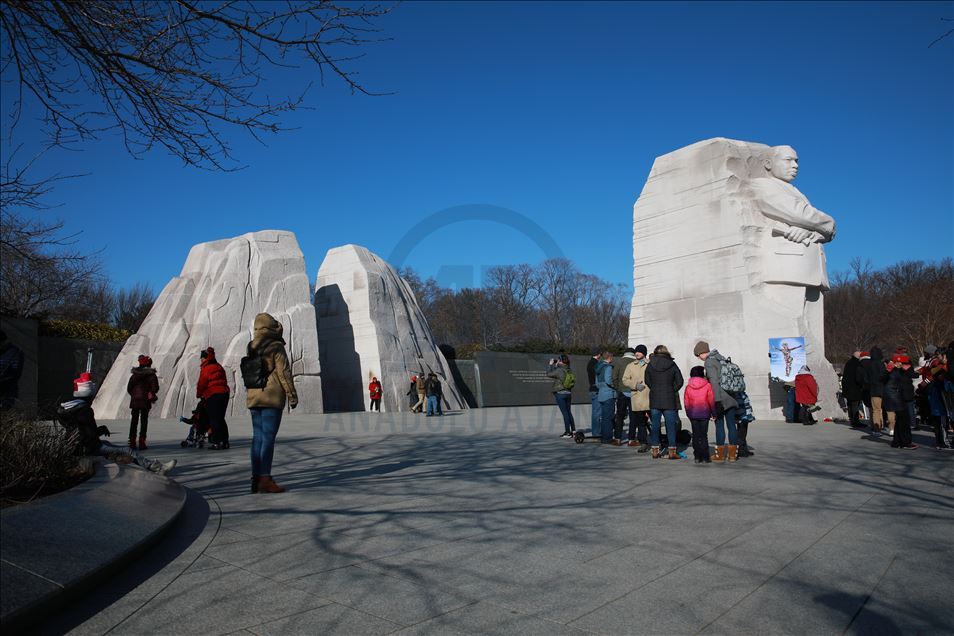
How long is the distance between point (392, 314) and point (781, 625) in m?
20.3

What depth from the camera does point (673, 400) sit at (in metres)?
8.88

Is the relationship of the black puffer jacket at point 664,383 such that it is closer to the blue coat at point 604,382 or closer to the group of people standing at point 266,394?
the blue coat at point 604,382

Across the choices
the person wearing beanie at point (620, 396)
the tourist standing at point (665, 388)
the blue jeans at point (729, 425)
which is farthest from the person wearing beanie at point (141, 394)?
the blue jeans at point (729, 425)

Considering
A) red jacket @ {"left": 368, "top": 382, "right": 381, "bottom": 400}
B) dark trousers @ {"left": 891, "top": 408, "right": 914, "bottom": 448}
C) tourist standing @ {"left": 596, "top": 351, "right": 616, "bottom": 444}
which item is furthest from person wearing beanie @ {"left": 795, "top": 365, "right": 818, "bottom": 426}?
red jacket @ {"left": 368, "top": 382, "right": 381, "bottom": 400}

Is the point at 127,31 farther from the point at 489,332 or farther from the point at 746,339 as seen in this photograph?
the point at 489,332

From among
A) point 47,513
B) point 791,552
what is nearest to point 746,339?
point 791,552

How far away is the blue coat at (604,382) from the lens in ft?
33.7

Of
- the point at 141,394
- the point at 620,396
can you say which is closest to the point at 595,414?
the point at 620,396

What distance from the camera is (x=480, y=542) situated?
4.41 meters

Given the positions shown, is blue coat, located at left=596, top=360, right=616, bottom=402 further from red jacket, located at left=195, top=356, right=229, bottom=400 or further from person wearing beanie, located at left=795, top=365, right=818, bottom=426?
person wearing beanie, located at left=795, top=365, right=818, bottom=426

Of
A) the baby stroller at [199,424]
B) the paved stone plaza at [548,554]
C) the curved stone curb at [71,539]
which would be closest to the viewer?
the curved stone curb at [71,539]

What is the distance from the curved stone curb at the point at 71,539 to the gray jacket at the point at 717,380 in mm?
6644

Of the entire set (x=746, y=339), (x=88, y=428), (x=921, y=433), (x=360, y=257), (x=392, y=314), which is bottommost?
(x=921, y=433)

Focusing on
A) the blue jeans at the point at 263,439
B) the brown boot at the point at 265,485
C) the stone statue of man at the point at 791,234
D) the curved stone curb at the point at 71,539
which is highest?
the stone statue of man at the point at 791,234
